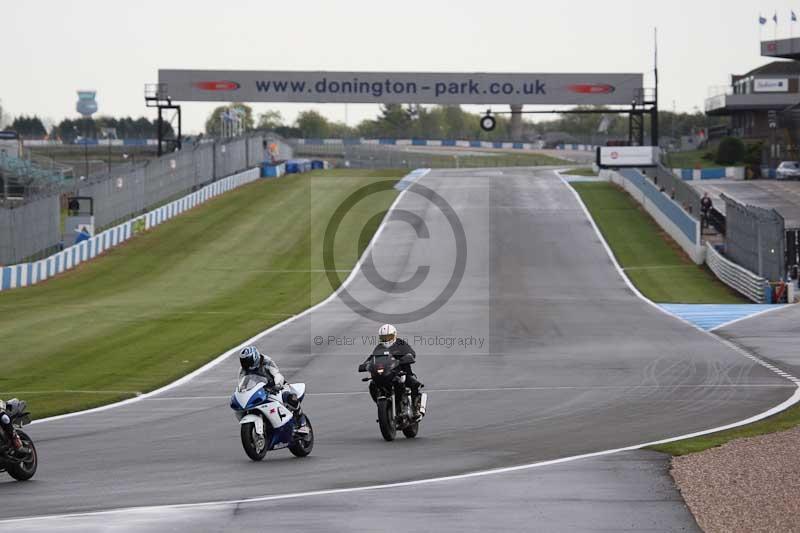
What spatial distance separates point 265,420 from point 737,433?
21.5 feet

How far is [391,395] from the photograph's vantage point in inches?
668

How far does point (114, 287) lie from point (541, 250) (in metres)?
18.7

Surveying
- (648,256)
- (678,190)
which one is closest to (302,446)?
(648,256)

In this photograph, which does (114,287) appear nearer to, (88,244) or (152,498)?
(88,244)

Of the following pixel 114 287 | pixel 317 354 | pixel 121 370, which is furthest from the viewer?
pixel 114 287

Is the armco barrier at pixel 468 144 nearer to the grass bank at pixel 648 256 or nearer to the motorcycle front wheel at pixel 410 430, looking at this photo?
the grass bank at pixel 648 256

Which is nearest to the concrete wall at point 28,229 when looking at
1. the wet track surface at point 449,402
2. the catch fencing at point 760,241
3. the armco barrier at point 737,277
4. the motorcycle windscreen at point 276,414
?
the wet track surface at point 449,402

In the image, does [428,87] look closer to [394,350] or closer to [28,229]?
[28,229]

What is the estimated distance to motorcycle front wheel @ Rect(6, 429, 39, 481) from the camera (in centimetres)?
1416

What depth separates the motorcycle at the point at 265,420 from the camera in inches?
596

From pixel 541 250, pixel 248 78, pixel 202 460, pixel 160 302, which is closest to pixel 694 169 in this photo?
pixel 248 78

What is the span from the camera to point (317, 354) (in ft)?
93.6

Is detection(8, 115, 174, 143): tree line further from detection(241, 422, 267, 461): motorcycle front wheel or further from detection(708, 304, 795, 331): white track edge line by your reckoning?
detection(241, 422, 267, 461): motorcycle front wheel

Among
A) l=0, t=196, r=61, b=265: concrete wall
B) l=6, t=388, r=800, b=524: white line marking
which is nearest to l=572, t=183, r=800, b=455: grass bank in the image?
l=0, t=196, r=61, b=265: concrete wall
